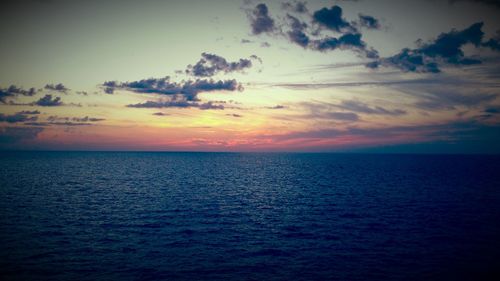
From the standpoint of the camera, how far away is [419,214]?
48812 millimetres

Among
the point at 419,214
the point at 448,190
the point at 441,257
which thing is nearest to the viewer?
the point at 441,257

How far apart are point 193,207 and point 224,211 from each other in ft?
21.9

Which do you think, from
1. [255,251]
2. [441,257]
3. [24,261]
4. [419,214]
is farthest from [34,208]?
[419,214]

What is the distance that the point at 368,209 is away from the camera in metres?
53.1

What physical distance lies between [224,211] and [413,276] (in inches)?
1258

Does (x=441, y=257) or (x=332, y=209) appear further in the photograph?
(x=332, y=209)

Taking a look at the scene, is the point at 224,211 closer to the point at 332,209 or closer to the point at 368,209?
the point at 332,209

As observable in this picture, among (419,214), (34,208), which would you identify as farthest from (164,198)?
(419,214)

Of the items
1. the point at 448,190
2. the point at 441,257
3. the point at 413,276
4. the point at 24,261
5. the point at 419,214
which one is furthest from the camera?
the point at 448,190

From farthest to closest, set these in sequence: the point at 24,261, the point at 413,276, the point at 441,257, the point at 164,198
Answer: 1. the point at 164,198
2. the point at 441,257
3. the point at 24,261
4. the point at 413,276

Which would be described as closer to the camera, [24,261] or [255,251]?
[24,261]

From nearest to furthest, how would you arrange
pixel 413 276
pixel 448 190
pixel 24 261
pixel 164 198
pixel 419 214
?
pixel 413 276 → pixel 24 261 → pixel 419 214 → pixel 164 198 → pixel 448 190

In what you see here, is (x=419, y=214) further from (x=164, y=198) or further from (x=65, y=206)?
(x=65, y=206)

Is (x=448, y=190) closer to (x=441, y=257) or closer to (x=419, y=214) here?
(x=419, y=214)
